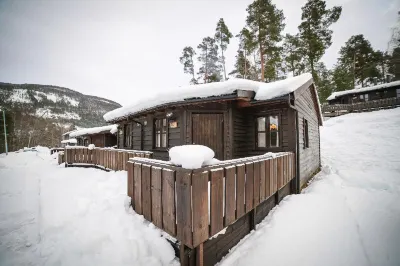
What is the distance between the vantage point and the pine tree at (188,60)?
1190 inches

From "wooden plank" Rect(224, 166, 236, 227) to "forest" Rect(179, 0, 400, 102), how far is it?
20.0m

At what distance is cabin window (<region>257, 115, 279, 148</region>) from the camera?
7.15 m

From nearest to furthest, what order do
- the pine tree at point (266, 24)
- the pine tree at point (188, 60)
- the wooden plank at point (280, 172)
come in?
the wooden plank at point (280, 172) → the pine tree at point (266, 24) → the pine tree at point (188, 60)

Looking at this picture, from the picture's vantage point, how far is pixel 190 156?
2234 mm

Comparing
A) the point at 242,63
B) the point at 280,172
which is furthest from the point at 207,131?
the point at 242,63

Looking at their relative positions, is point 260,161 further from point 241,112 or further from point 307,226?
point 241,112

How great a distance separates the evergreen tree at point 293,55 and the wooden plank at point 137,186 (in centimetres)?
2952

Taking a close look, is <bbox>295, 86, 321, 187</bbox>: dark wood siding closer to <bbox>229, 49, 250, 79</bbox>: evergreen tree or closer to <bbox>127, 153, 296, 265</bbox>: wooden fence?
<bbox>127, 153, 296, 265</bbox>: wooden fence

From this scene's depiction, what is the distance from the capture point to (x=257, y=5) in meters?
19.2

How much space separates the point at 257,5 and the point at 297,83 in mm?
18198

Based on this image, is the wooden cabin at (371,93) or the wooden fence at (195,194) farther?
the wooden cabin at (371,93)

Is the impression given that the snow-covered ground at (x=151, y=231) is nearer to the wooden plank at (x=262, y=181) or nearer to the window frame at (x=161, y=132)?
the wooden plank at (x=262, y=181)

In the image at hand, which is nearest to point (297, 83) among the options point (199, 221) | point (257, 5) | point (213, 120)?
point (213, 120)

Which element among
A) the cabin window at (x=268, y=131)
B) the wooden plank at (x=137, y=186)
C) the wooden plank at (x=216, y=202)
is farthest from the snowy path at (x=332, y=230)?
the cabin window at (x=268, y=131)
